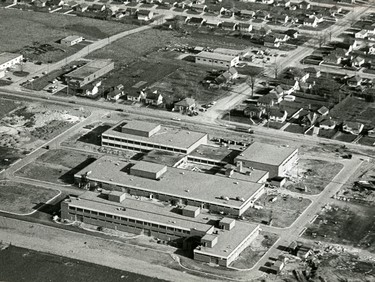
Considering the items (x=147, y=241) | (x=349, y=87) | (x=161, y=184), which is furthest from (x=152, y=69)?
(x=147, y=241)

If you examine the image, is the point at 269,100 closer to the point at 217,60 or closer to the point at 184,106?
the point at 184,106

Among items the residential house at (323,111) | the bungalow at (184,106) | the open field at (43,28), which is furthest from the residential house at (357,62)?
the open field at (43,28)

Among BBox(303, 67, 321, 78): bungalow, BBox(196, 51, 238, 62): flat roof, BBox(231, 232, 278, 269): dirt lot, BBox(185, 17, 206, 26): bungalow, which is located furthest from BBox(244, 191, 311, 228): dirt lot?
BBox(185, 17, 206, 26): bungalow

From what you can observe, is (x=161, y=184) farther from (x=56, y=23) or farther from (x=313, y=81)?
(x=56, y=23)

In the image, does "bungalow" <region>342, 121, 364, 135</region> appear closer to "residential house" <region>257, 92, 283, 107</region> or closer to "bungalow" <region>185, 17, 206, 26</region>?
"residential house" <region>257, 92, 283, 107</region>

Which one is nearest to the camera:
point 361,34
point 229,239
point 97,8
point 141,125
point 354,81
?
point 229,239

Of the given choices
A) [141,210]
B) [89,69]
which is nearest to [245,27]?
[89,69]

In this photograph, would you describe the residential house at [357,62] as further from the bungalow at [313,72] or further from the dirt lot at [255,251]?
the dirt lot at [255,251]
